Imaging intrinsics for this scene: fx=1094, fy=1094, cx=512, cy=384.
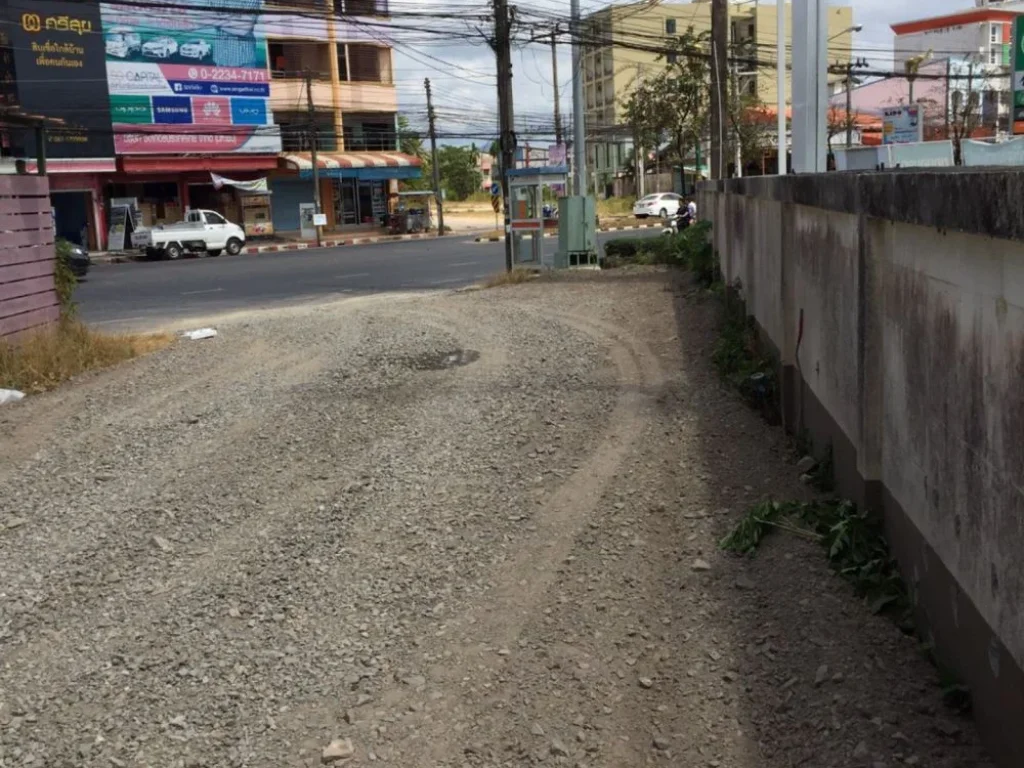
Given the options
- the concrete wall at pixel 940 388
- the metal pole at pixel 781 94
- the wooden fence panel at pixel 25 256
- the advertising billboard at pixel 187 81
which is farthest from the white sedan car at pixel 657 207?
the concrete wall at pixel 940 388

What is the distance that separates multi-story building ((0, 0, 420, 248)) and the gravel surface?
33199 millimetres

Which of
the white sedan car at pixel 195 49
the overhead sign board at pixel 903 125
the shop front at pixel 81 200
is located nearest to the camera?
the shop front at pixel 81 200

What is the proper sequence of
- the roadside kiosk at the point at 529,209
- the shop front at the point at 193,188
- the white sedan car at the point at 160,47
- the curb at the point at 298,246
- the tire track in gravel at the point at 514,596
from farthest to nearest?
the white sedan car at the point at 160,47, the shop front at the point at 193,188, the curb at the point at 298,246, the roadside kiosk at the point at 529,209, the tire track in gravel at the point at 514,596

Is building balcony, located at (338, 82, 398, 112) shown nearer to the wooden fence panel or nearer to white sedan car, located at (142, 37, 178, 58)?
white sedan car, located at (142, 37, 178, 58)

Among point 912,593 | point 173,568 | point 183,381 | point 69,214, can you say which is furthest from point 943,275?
point 69,214

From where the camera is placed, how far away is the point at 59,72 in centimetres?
4166

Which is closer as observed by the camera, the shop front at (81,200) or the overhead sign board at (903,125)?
the shop front at (81,200)

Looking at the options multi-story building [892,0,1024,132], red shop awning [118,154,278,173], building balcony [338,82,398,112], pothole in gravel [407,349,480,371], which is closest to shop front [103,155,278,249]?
red shop awning [118,154,278,173]

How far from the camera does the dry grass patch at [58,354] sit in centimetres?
1077

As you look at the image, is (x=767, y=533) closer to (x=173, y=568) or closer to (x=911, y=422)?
(x=911, y=422)

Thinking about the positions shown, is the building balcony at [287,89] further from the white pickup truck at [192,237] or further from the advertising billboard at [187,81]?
the white pickup truck at [192,237]

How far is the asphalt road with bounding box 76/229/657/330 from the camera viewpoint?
2098 centimetres

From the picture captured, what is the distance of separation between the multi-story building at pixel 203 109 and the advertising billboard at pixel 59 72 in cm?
5

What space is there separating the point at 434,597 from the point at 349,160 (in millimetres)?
49341
